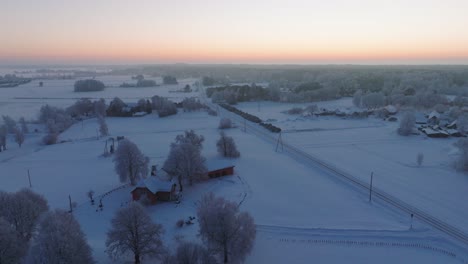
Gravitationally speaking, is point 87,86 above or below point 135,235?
above

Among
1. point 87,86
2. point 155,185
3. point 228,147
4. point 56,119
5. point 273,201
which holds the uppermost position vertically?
point 87,86

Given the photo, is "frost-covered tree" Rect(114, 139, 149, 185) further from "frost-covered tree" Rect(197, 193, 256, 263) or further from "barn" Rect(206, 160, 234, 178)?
"frost-covered tree" Rect(197, 193, 256, 263)

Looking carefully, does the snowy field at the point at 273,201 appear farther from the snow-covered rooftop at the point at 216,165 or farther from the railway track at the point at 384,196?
the snow-covered rooftop at the point at 216,165

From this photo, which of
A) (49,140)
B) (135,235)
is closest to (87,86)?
(49,140)

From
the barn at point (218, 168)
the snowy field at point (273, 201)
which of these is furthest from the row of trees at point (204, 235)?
the barn at point (218, 168)

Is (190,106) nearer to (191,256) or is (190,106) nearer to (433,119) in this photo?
(433,119)

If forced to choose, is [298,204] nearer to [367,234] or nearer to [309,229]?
[309,229]

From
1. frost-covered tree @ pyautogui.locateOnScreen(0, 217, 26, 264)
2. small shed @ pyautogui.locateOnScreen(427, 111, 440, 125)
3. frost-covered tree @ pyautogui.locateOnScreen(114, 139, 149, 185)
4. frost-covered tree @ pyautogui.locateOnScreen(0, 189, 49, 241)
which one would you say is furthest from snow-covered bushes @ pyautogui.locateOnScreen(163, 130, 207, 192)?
small shed @ pyautogui.locateOnScreen(427, 111, 440, 125)

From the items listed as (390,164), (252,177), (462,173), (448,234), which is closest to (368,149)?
(390,164)
